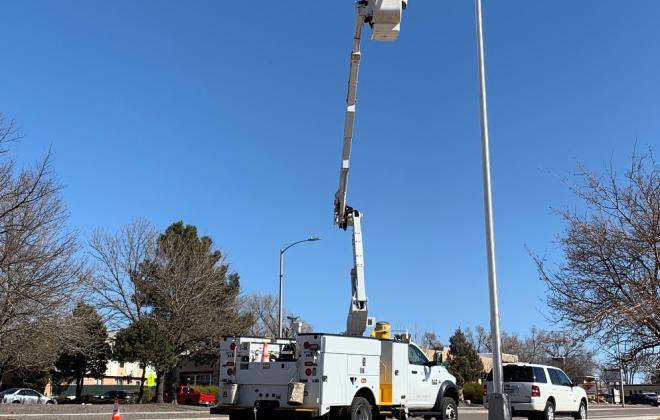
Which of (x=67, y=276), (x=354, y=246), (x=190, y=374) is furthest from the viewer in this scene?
(x=190, y=374)

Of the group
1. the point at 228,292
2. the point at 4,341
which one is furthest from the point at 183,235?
the point at 4,341

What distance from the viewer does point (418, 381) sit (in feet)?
53.7

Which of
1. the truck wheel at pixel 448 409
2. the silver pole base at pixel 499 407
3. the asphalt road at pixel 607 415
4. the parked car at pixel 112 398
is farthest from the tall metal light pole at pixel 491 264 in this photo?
the parked car at pixel 112 398

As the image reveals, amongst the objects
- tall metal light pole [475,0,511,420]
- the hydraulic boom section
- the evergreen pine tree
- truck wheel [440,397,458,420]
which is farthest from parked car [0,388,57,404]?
the evergreen pine tree

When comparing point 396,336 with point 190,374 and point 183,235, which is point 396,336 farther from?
point 190,374

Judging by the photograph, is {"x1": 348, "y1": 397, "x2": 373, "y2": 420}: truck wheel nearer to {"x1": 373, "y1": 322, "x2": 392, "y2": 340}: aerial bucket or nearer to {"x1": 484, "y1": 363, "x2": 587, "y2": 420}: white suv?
{"x1": 373, "y1": 322, "x2": 392, "y2": 340}: aerial bucket

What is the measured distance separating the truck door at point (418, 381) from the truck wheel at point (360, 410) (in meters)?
1.95

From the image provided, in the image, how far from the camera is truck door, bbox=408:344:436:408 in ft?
52.9

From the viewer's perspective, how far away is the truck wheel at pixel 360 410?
1388cm

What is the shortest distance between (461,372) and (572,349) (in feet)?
162

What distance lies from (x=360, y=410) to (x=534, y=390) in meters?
8.53

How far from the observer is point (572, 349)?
1412cm

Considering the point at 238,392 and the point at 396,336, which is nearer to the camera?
the point at 238,392

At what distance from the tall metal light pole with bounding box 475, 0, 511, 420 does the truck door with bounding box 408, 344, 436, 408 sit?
11.9 ft
